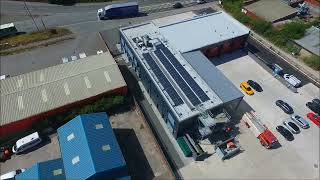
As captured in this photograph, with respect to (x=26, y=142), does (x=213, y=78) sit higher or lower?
lower

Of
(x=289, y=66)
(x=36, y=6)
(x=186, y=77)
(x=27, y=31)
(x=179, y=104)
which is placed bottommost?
(x=289, y=66)

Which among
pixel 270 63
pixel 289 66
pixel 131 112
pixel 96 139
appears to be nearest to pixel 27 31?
pixel 131 112

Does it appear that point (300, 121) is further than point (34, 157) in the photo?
Yes

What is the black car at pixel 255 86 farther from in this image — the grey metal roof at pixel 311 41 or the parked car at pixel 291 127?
the grey metal roof at pixel 311 41

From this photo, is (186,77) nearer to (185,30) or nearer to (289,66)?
(185,30)

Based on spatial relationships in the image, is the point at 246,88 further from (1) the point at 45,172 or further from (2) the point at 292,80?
(1) the point at 45,172

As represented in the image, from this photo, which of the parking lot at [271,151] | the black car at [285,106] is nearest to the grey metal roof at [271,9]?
the parking lot at [271,151]

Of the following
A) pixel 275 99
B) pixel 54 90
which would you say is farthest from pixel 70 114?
pixel 275 99
